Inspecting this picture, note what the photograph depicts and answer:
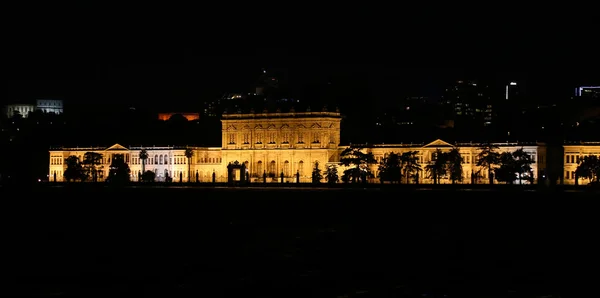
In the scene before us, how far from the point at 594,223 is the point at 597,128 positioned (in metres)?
69.3

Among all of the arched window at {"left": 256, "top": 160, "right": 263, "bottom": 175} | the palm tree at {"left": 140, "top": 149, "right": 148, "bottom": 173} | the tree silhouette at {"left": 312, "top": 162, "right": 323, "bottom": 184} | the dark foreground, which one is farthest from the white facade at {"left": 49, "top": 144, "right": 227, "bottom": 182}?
the dark foreground

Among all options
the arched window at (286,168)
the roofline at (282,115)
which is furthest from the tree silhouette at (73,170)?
the arched window at (286,168)

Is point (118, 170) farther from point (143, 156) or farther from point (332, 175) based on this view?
point (332, 175)

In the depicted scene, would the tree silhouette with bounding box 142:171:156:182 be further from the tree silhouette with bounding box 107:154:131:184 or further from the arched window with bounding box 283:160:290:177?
the arched window with bounding box 283:160:290:177

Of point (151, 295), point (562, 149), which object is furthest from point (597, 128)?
point (151, 295)

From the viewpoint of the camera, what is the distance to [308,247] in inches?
2179

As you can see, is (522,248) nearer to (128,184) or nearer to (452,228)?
(452,228)

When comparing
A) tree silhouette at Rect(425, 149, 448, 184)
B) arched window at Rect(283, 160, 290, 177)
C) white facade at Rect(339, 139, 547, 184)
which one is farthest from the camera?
arched window at Rect(283, 160, 290, 177)

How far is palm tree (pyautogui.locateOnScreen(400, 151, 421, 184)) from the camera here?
122875 millimetres

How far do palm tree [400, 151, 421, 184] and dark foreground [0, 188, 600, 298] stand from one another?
28.4m

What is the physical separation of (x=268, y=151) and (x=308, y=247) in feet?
267

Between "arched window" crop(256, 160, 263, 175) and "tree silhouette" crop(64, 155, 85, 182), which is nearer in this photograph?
"arched window" crop(256, 160, 263, 175)

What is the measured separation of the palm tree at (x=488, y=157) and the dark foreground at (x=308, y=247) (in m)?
24.1

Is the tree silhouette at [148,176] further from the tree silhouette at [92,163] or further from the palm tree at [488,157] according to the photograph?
the palm tree at [488,157]
